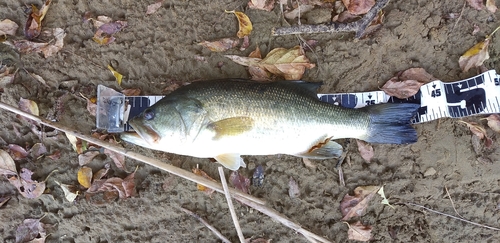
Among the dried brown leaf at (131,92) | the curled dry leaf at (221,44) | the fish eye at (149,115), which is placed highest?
the curled dry leaf at (221,44)

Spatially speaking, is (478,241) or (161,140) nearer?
(161,140)

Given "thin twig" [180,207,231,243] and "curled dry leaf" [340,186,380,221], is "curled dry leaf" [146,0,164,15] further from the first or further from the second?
"curled dry leaf" [340,186,380,221]

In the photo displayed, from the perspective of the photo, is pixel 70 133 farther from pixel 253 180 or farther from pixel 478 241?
pixel 478 241

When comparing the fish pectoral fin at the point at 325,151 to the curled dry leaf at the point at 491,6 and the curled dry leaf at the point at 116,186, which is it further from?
the curled dry leaf at the point at 491,6

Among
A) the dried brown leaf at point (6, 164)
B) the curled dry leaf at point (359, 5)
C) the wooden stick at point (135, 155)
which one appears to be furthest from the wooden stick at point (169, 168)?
the curled dry leaf at point (359, 5)

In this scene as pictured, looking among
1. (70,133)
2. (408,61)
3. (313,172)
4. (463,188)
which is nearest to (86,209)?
(70,133)

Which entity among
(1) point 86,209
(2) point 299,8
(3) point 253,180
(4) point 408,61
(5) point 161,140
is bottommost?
(1) point 86,209
